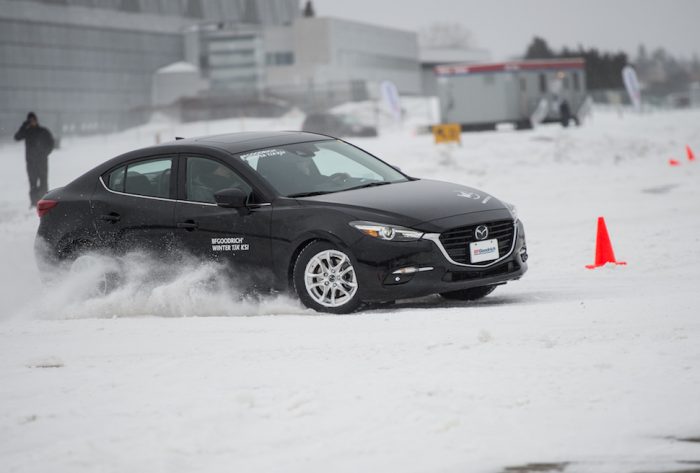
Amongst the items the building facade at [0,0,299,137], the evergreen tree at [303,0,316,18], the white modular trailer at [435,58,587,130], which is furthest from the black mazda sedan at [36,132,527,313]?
the evergreen tree at [303,0,316,18]

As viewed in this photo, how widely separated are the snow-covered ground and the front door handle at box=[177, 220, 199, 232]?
30 cm

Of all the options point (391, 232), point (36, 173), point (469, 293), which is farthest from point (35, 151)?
point (391, 232)

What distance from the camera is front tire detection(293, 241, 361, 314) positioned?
29.2 ft

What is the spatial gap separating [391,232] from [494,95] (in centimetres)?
4510

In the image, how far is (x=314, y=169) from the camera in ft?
32.2

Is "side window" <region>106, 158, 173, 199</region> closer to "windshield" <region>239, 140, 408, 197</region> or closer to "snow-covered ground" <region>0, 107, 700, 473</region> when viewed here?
"snow-covered ground" <region>0, 107, 700, 473</region>

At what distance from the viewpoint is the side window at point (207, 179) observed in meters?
9.67

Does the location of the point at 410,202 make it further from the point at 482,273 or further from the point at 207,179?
the point at 207,179

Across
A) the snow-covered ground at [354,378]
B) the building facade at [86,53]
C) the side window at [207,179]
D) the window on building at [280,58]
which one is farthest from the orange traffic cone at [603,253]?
the window on building at [280,58]

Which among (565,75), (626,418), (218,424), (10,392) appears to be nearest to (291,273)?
(10,392)

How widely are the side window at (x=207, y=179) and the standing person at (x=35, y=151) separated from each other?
13.1m

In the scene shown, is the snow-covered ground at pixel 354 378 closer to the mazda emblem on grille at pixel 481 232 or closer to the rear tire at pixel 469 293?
the rear tire at pixel 469 293

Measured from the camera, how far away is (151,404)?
6043mm

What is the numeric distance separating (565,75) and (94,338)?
1951 inches
